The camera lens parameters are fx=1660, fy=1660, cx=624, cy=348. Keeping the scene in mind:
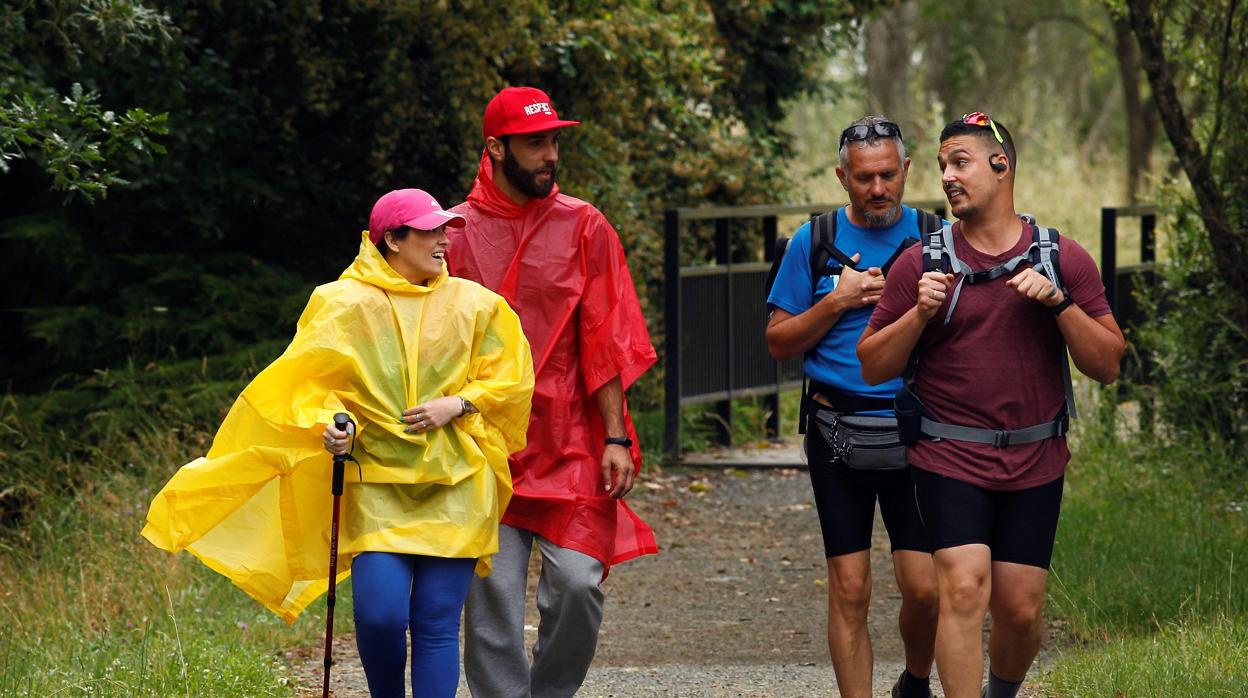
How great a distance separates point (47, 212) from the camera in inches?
420

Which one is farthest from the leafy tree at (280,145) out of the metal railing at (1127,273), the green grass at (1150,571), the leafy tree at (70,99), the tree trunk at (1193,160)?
the green grass at (1150,571)

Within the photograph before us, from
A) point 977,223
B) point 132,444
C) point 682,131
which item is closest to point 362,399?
point 977,223

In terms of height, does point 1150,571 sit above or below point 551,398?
below

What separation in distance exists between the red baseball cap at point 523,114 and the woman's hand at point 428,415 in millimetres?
946

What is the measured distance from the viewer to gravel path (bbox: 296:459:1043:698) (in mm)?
6297

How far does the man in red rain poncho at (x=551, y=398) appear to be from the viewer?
4.96 m

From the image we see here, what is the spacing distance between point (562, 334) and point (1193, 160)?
429 cm

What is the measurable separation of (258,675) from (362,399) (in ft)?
5.52

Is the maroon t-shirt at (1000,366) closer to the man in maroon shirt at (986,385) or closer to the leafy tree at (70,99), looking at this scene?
the man in maroon shirt at (986,385)

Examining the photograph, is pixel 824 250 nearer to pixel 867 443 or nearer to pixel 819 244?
pixel 819 244

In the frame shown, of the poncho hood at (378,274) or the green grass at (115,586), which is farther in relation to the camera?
the green grass at (115,586)

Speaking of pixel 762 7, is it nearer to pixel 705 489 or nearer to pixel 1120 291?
pixel 1120 291

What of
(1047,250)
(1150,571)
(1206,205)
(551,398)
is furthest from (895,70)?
(1047,250)

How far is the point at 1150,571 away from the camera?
692 cm
